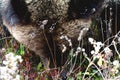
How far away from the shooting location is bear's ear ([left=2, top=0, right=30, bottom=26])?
3.33 metres

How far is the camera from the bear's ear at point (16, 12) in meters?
3.33

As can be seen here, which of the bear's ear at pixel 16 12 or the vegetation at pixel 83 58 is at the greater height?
the bear's ear at pixel 16 12

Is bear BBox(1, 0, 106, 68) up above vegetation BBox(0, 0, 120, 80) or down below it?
above


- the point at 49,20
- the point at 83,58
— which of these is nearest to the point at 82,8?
the point at 49,20

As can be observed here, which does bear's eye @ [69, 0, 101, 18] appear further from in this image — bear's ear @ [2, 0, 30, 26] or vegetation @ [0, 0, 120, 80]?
bear's ear @ [2, 0, 30, 26]

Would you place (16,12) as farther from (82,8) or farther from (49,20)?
(82,8)

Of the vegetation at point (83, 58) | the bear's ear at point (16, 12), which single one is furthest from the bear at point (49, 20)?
the vegetation at point (83, 58)

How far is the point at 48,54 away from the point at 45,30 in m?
0.44

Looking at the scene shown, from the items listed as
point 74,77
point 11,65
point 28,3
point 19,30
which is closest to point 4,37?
point 74,77

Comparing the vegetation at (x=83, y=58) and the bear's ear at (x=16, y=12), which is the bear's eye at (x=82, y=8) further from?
the bear's ear at (x=16, y=12)

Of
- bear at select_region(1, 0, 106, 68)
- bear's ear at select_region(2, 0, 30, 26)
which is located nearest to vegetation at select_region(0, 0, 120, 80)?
bear at select_region(1, 0, 106, 68)

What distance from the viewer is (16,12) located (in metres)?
3.45

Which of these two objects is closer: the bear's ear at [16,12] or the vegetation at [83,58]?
the bear's ear at [16,12]

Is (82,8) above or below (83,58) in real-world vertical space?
above
